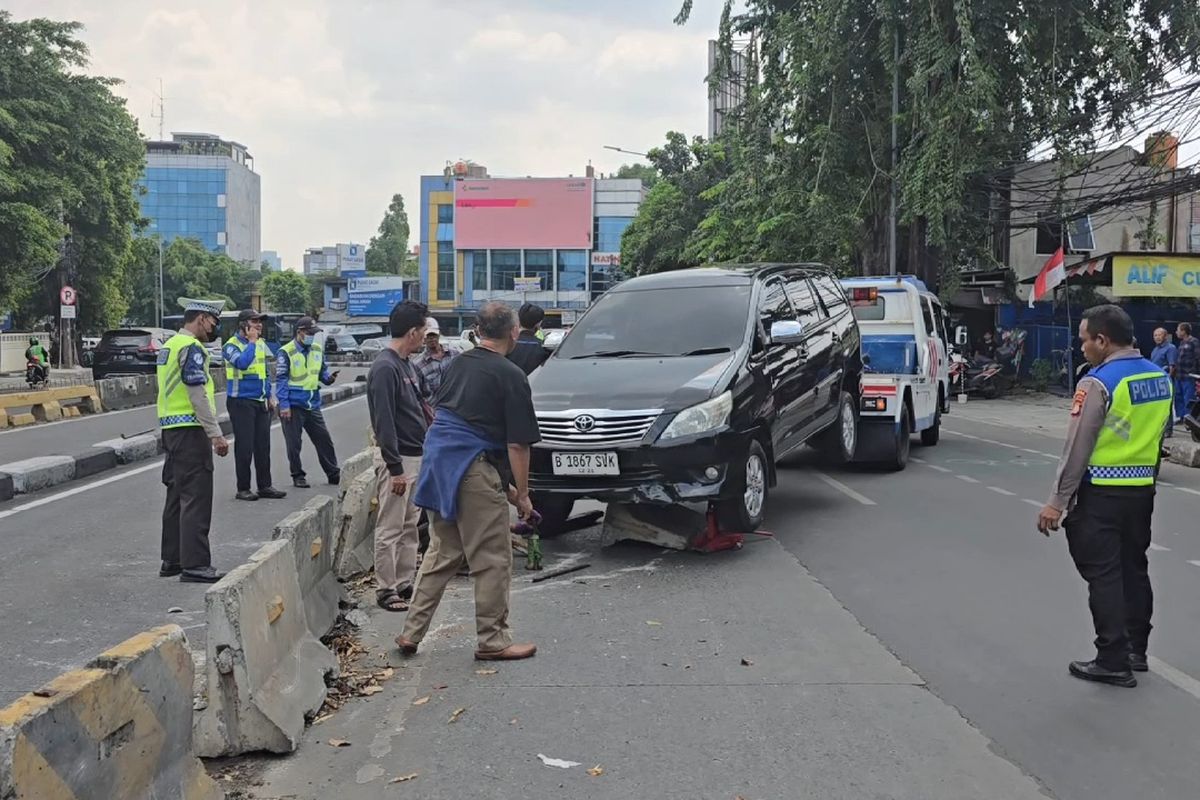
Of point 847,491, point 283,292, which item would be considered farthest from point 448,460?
point 283,292

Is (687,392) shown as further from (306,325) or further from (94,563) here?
(306,325)

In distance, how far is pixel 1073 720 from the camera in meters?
4.61

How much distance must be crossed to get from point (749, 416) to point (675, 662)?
2916 mm

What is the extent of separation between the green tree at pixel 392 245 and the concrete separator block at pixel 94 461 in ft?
338

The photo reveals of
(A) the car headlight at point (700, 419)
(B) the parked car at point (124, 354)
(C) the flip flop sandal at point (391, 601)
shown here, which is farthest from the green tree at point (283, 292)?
(C) the flip flop sandal at point (391, 601)

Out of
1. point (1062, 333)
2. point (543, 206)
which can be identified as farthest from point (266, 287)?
point (1062, 333)

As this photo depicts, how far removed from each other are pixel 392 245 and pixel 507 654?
115m

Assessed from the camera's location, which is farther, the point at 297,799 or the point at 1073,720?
the point at 1073,720

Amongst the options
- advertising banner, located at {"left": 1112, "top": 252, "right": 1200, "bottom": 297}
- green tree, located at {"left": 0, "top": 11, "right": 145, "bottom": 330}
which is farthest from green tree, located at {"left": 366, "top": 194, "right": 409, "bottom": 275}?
advertising banner, located at {"left": 1112, "top": 252, "right": 1200, "bottom": 297}

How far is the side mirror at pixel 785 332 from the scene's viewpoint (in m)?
8.59

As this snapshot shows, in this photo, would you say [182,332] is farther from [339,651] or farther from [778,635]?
[778,635]

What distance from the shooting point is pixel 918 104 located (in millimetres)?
22906

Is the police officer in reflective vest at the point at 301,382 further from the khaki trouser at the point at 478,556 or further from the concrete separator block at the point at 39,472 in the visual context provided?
the khaki trouser at the point at 478,556

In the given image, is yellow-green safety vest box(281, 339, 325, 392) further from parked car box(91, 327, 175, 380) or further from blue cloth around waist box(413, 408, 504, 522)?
parked car box(91, 327, 175, 380)
